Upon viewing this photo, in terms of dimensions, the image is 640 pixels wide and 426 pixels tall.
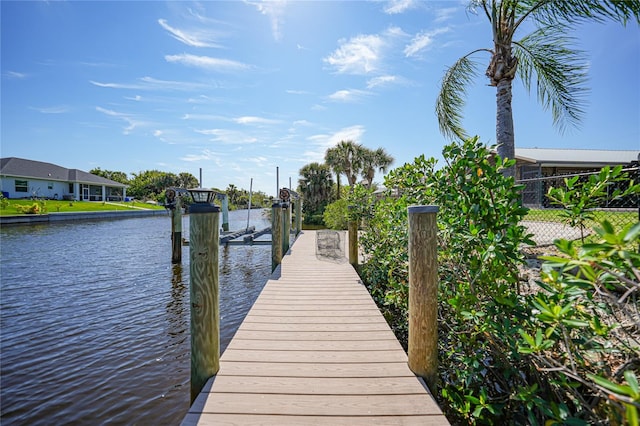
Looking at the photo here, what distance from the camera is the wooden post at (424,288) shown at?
2.15 metres

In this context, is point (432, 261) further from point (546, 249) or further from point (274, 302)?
point (546, 249)

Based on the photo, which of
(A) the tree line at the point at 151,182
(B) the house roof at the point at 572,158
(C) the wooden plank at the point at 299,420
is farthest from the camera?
(A) the tree line at the point at 151,182

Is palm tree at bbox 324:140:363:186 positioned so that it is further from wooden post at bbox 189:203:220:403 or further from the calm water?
wooden post at bbox 189:203:220:403

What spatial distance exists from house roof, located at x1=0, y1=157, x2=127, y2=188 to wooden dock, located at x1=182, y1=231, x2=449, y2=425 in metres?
38.0

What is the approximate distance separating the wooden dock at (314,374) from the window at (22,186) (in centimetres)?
3864

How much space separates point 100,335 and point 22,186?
3665 cm

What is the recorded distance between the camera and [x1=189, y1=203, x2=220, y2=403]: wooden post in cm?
217

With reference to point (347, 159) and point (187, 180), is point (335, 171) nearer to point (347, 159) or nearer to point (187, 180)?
point (347, 159)

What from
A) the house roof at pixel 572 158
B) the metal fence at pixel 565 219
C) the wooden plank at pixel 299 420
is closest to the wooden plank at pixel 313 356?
the wooden plank at pixel 299 420

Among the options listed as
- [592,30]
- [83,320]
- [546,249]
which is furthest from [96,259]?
[592,30]

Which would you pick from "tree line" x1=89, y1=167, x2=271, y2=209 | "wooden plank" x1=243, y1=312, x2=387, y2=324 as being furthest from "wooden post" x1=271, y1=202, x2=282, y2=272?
"tree line" x1=89, y1=167, x2=271, y2=209

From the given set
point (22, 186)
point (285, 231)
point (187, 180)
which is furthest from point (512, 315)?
point (187, 180)

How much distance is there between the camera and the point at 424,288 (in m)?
2.16

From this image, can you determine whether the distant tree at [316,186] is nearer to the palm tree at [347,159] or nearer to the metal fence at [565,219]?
the palm tree at [347,159]
